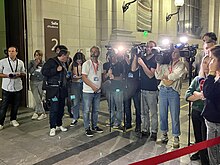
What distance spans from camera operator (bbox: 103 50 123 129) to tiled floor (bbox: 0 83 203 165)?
0.33 meters

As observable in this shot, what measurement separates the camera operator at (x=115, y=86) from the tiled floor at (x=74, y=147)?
326 mm

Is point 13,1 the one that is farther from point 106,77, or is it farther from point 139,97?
point 139,97

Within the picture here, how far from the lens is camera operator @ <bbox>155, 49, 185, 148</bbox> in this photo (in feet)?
11.8

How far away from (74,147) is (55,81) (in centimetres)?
116

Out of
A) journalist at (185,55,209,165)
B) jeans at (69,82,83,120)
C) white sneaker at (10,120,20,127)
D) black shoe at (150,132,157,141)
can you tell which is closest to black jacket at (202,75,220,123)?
journalist at (185,55,209,165)

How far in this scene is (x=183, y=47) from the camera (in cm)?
366

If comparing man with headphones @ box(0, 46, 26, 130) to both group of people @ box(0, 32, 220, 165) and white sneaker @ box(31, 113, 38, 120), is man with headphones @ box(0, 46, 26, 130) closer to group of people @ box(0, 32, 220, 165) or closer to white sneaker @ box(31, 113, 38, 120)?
group of people @ box(0, 32, 220, 165)

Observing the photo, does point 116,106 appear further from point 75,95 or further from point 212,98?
point 212,98

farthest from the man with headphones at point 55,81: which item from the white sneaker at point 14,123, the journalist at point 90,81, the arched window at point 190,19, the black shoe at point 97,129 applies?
the arched window at point 190,19

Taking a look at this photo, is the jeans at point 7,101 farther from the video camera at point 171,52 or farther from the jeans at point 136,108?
the video camera at point 171,52

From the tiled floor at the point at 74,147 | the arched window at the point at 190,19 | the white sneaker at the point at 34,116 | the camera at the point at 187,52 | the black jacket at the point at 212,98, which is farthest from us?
the arched window at the point at 190,19

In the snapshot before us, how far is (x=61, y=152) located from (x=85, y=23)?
4500 mm

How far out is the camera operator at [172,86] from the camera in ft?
11.8

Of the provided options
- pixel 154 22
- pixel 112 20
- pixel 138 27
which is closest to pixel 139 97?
pixel 112 20
